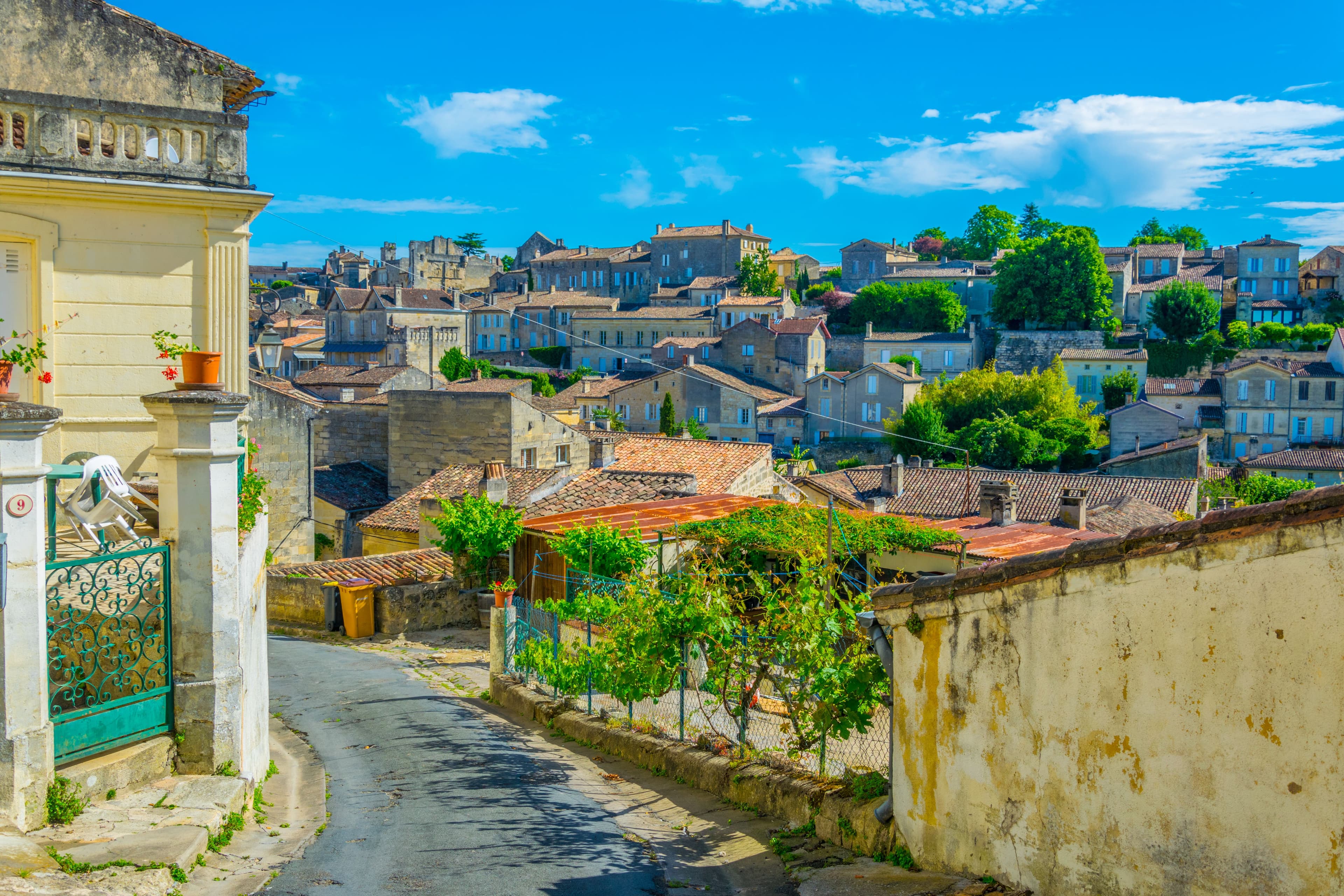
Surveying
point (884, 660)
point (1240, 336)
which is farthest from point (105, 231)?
point (1240, 336)

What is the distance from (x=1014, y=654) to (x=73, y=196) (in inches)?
359

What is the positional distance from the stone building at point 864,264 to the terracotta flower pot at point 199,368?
96605mm

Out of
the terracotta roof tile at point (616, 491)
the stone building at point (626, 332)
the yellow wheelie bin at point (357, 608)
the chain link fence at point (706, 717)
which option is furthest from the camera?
the stone building at point (626, 332)

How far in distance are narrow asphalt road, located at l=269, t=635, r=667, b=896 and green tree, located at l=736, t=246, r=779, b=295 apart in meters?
84.4

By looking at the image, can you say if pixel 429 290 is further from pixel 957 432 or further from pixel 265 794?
pixel 265 794

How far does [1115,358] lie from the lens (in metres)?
76.0

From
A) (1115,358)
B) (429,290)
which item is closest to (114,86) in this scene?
(1115,358)

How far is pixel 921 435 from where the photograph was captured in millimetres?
67000

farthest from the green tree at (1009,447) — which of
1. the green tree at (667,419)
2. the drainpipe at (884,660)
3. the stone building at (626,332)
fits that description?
the drainpipe at (884,660)

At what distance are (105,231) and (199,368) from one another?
115 inches

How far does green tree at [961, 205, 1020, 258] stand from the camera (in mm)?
112812

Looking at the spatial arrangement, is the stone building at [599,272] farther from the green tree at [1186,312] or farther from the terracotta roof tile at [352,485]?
the terracotta roof tile at [352,485]

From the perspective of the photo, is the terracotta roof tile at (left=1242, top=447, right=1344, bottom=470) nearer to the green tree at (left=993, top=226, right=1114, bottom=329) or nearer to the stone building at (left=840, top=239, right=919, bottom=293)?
the green tree at (left=993, top=226, right=1114, bottom=329)

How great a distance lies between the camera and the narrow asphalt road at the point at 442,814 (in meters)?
7.98
